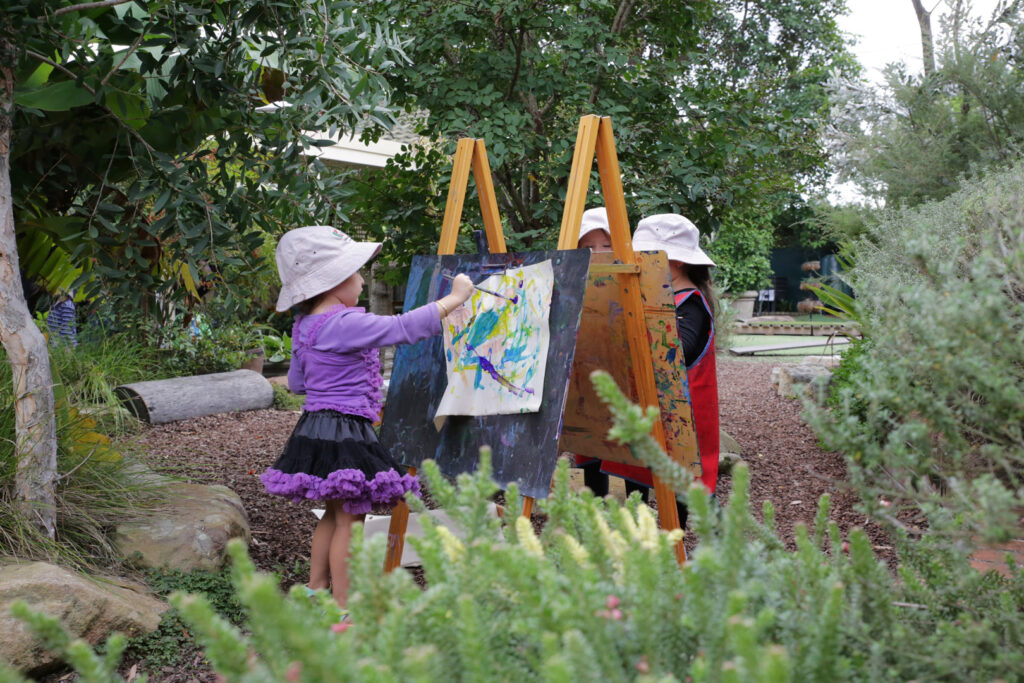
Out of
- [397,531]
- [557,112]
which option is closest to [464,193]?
[397,531]

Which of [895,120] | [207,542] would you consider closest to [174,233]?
[207,542]

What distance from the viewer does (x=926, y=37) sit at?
28.7 ft

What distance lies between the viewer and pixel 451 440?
3332 mm

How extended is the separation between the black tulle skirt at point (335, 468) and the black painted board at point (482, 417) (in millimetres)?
333

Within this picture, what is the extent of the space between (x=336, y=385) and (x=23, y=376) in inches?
47.7

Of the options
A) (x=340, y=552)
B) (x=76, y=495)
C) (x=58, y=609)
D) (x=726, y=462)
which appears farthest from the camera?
(x=726, y=462)

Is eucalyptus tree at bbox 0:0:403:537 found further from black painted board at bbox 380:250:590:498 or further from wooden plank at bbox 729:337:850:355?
wooden plank at bbox 729:337:850:355

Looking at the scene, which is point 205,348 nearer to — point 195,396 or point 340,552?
point 195,396

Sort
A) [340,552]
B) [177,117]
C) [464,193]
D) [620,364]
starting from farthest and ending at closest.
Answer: [177,117]
[464,193]
[620,364]
[340,552]

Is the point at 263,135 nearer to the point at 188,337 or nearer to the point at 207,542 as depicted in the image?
the point at 207,542

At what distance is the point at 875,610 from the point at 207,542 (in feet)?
9.30

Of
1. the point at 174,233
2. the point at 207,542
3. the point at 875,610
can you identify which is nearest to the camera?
the point at 875,610

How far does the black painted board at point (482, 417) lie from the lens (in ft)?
9.59

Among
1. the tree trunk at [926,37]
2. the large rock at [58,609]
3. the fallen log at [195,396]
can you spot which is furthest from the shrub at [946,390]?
the tree trunk at [926,37]
